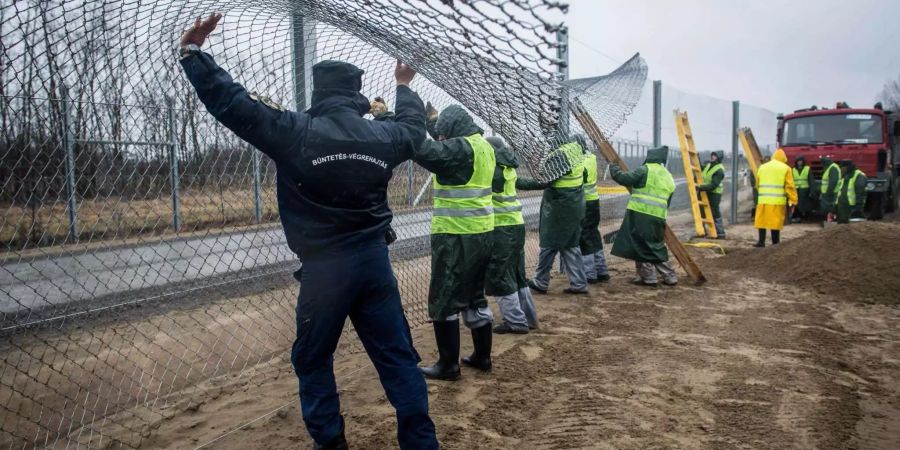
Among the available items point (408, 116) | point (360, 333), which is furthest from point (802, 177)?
point (360, 333)

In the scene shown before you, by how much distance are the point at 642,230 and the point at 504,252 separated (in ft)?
9.65

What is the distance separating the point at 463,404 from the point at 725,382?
168cm

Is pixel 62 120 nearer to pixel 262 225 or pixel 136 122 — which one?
pixel 136 122

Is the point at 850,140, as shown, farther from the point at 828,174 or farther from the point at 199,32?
the point at 199,32

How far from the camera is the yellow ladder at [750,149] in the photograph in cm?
1336

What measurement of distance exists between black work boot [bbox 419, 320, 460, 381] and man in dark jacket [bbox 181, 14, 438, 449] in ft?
3.49

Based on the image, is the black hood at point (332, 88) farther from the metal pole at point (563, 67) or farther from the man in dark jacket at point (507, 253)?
the man in dark jacket at point (507, 253)

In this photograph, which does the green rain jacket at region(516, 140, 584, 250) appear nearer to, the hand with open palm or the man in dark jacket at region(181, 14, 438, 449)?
the man in dark jacket at region(181, 14, 438, 449)

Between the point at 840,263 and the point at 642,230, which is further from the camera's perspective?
the point at 840,263

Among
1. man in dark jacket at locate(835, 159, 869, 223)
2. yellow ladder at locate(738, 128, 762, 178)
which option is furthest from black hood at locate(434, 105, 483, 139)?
yellow ladder at locate(738, 128, 762, 178)

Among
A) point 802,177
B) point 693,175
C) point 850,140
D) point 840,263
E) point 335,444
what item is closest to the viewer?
point 335,444

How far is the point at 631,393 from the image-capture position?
3486mm

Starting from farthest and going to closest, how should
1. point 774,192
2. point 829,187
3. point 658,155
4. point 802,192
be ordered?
point 802,192
point 829,187
point 774,192
point 658,155

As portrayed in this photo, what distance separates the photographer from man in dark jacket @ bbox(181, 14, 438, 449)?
2.37 metres
